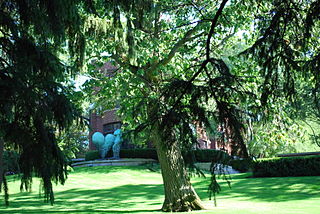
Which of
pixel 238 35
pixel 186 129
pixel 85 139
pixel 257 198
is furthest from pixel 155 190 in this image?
pixel 85 139

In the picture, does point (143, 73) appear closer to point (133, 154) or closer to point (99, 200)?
point (99, 200)

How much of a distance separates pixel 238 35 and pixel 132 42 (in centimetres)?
673

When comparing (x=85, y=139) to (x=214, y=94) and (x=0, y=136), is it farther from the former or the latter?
(x=214, y=94)

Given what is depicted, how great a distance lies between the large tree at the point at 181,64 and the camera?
3.73 metres

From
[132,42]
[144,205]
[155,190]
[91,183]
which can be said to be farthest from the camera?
[91,183]

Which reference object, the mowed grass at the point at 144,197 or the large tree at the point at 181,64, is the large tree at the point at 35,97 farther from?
the mowed grass at the point at 144,197

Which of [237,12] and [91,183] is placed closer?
[237,12]

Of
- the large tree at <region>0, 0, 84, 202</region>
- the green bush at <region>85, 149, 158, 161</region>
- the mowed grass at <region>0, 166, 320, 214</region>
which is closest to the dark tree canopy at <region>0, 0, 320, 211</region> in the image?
the large tree at <region>0, 0, 84, 202</region>

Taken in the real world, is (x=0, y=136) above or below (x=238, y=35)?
below

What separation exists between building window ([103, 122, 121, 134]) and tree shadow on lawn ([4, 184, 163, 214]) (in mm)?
12008

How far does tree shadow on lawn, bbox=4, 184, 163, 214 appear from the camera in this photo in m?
10.8

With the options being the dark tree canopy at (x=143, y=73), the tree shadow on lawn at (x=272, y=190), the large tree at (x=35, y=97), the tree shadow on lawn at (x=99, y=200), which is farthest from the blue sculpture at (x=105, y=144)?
the large tree at (x=35, y=97)

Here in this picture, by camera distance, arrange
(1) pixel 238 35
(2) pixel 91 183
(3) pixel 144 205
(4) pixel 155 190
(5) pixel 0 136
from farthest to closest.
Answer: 1. (2) pixel 91 183
2. (4) pixel 155 190
3. (1) pixel 238 35
4. (3) pixel 144 205
5. (5) pixel 0 136

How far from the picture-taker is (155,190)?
15.2 m
